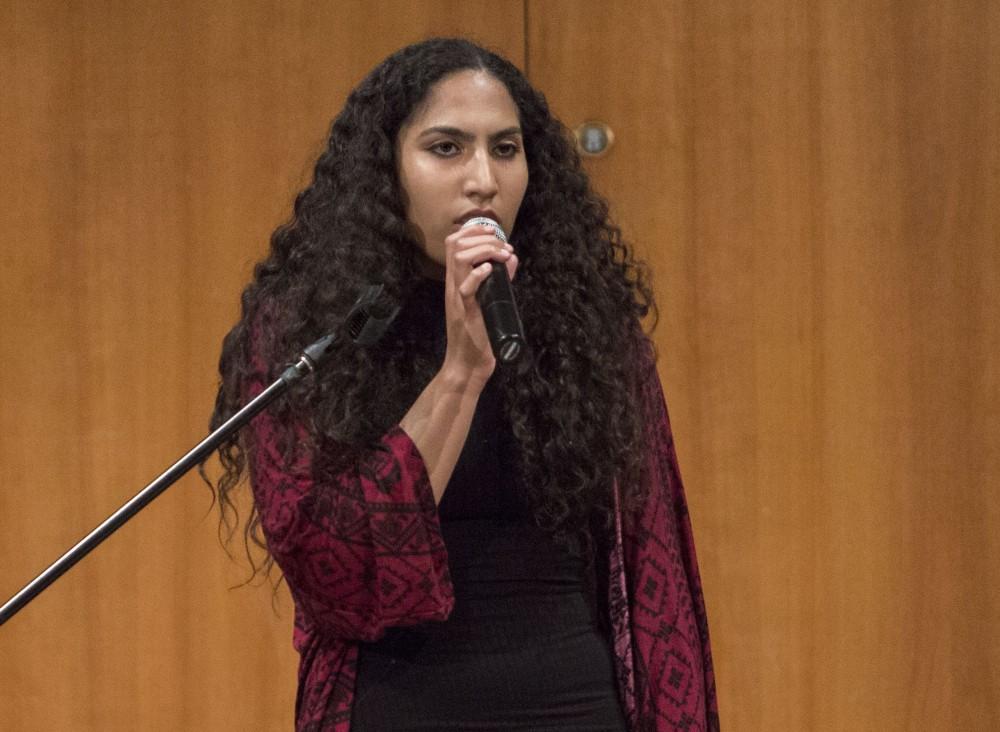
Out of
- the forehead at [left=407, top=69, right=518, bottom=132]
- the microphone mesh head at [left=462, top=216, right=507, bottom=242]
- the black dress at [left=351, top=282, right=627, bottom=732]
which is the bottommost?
the black dress at [left=351, top=282, right=627, bottom=732]

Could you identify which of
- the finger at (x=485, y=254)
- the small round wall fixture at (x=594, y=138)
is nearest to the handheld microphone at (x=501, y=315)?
the finger at (x=485, y=254)

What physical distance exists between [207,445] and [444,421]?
304 mm

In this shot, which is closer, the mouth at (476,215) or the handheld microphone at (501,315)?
the handheld microphone at (501,315)

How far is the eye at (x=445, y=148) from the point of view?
147 cm

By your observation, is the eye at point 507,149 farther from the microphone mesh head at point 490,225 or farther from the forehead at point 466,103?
the microphone mesh head at point 490,225

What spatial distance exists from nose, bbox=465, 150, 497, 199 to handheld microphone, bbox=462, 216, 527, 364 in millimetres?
185

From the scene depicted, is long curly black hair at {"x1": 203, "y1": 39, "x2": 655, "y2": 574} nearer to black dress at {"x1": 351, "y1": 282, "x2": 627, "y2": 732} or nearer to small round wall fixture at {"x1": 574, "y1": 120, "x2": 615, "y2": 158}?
black dress at {"x1": 351, "y1": 282, "x2": 627, "y2": 732}

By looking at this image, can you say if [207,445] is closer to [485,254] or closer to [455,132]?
[485,254]

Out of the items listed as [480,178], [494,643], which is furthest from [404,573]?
[480,178]

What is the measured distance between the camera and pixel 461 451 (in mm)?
1405

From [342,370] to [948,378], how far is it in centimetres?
120

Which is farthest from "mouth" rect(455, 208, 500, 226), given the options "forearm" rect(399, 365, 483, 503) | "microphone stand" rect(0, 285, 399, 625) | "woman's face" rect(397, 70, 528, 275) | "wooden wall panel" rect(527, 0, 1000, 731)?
"wooden wall panel" rect(527, 0, 1000, 731)

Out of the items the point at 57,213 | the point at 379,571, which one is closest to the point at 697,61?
the point at 57,213

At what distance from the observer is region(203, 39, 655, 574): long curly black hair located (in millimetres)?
1429
